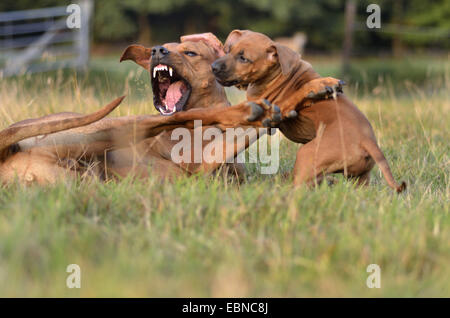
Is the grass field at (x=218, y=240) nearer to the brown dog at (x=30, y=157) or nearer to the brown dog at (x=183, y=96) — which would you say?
the brown dog at (x=30, y=157)

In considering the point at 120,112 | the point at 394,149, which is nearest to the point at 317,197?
the point at 394,149

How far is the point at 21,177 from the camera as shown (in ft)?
11.4

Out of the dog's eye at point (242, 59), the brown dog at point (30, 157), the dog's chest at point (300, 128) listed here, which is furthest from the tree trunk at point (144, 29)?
the brown dog at point (30, 157)

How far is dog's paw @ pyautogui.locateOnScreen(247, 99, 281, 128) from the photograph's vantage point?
10.8 feet

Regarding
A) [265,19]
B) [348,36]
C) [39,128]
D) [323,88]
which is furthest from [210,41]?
[265,19]

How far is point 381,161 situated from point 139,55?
1980 mm

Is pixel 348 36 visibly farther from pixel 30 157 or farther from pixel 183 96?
pixel 30 157

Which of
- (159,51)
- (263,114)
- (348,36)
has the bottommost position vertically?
(263,114)

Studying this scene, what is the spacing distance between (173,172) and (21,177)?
92 centimetres

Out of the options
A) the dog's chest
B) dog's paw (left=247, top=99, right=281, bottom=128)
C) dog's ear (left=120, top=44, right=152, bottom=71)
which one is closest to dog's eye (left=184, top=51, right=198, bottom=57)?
dog's ear (left=120, top=44, right=152, bottom=71)

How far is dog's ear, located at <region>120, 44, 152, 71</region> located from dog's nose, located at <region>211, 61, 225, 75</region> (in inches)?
24.7

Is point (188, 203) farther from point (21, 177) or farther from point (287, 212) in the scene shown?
point (21, 177)

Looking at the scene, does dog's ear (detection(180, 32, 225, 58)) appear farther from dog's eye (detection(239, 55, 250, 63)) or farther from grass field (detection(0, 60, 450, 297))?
grass field (detection(0, 60, 450, 297))

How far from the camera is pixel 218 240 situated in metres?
2.53
